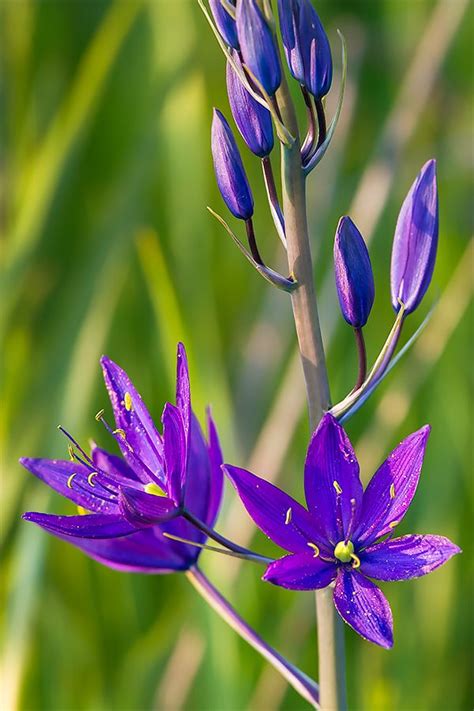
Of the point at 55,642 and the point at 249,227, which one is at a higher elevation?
the point at 249,227

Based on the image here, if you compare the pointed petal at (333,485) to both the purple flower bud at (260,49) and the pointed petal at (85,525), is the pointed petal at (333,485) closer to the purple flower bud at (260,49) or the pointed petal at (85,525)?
the pointed petal at (85,525)

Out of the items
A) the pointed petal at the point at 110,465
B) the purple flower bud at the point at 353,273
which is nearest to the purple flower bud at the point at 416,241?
the purple flower bud at the point at 353,273

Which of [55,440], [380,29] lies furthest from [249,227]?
[380,29]

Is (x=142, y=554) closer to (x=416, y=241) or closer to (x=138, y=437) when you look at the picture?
(x=138, y=437)

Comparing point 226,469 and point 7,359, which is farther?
point 7,359

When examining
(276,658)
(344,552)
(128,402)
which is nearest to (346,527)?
(344,552)

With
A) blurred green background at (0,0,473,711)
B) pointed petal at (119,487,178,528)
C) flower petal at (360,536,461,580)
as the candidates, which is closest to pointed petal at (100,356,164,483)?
pointed petal at (119,487,178,528)

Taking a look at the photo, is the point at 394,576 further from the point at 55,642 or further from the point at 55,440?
the point at 55,642
